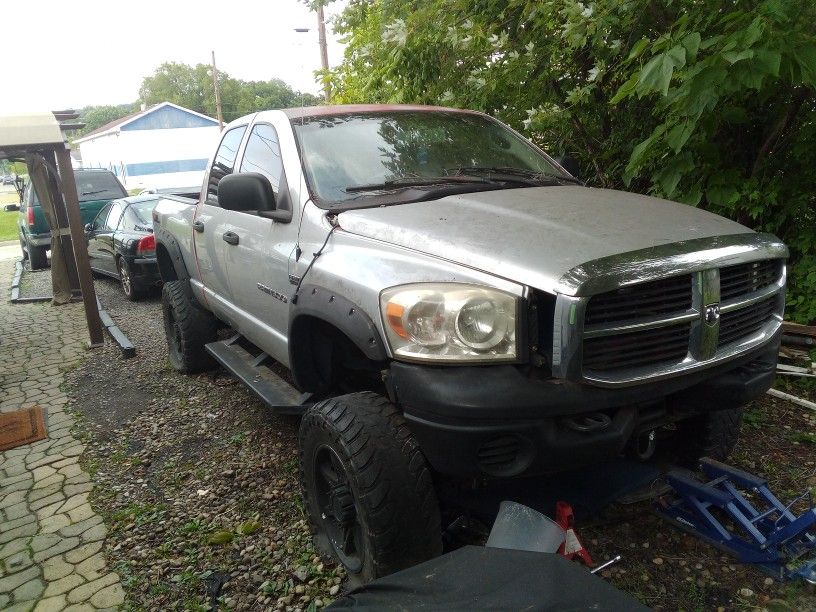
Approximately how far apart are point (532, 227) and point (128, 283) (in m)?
8.08

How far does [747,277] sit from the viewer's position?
2.70m

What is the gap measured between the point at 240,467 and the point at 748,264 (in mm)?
2961

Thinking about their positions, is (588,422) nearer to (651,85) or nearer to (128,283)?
(651,85)

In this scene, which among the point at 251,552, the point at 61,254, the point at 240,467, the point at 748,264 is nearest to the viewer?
the point at 748,264

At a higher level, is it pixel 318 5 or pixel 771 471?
pixel 318 5

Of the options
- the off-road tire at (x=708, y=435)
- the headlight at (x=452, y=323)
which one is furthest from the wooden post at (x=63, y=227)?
the off-road tire at (x=708, y=435)

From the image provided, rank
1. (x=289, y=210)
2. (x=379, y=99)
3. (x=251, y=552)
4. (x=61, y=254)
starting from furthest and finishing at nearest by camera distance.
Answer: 1. (x=61, y=254)
2. (x=379, y=99)
3. (x=289, y=210)
4. (x=251, y=552)

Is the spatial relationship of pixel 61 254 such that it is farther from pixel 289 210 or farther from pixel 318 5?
pixel 289 210

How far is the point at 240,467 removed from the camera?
4.00m

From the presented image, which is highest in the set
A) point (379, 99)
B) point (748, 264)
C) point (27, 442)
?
point (379, 99)

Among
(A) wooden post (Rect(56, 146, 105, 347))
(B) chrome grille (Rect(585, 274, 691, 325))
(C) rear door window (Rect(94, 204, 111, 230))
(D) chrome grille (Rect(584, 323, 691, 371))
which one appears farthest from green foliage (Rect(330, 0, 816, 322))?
(C) rear door window (Rect(94, 204, 111, 230))

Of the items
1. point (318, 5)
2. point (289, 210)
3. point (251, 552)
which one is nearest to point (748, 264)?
point (289, 210)

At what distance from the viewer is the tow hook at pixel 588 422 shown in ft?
7.54

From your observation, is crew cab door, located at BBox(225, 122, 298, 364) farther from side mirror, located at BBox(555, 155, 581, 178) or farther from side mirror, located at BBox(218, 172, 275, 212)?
side mirror, located at BBox(555, 155, 581, 178)
